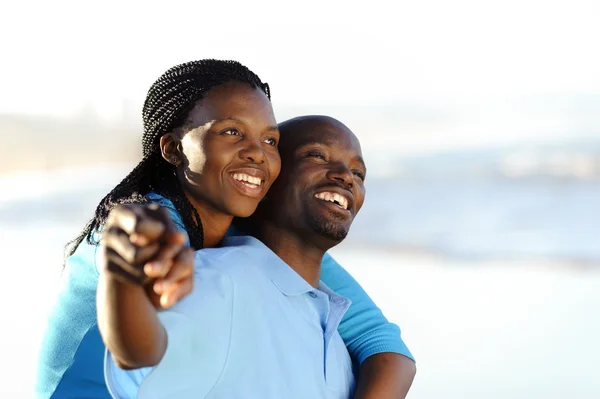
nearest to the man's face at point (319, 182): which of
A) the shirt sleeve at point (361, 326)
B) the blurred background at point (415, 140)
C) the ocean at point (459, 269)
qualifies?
the shirt sleeve at point (361, 326)

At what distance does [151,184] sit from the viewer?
7.52 feet

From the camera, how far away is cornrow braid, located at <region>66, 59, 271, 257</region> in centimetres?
215

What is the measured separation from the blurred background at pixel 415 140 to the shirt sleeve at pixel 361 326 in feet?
6.98

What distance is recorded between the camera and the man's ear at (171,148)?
7.34 ft

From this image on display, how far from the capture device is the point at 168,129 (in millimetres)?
2262

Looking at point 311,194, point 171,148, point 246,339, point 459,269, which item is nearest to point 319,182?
point 311,194

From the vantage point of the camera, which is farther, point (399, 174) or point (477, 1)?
point (477, 1)

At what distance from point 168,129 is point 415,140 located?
7.18m

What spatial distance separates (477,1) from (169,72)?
Answer: 767 centimetres

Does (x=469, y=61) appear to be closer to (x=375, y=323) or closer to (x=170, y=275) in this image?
(x=375, y=323)

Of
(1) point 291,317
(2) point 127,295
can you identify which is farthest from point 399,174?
(2) point 127,295

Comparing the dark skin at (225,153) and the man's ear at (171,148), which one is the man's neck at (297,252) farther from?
the man's ear at (171,148)

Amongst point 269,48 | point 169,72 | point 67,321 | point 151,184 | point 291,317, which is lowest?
point 67,321

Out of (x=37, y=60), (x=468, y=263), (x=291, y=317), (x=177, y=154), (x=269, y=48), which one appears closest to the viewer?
(x=291, y=317)
